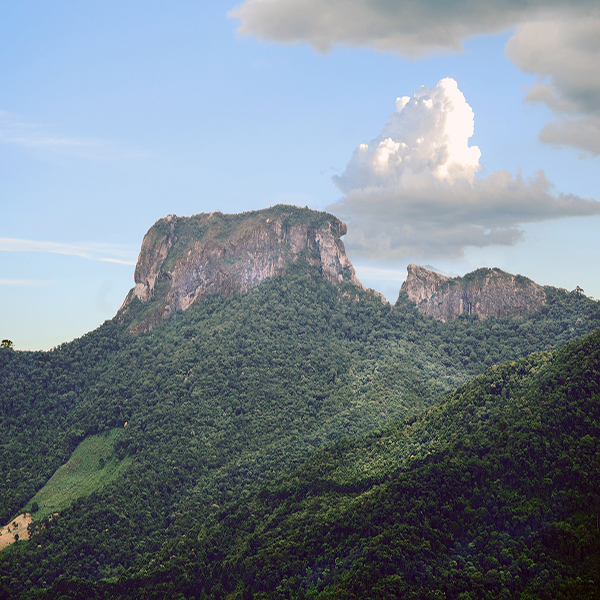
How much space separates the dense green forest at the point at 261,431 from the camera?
219 feet

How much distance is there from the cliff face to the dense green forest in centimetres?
368

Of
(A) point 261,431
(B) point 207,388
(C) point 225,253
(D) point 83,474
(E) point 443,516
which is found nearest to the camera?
(E) point 443,516

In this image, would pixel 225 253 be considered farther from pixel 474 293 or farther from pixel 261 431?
pixel 474 293

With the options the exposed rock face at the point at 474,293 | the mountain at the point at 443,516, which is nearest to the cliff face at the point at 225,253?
the exposed rock face at the point at 474,293

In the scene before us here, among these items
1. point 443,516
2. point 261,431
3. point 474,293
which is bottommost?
point 443,516

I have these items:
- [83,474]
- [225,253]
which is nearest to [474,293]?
[225,253]

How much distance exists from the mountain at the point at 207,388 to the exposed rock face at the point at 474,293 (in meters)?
2.38

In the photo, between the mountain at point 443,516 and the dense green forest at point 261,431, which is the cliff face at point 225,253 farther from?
the mountain at point 443,516

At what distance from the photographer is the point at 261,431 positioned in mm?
101312

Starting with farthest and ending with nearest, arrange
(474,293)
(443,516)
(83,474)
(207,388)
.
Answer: (474,293)
(207,388)
(83,474)
(443,516)

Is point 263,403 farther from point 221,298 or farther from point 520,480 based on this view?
point 520,480

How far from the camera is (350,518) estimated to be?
68.2 meters

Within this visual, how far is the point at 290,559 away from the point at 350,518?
24.6ft

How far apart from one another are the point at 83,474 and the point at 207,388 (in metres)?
23.5
